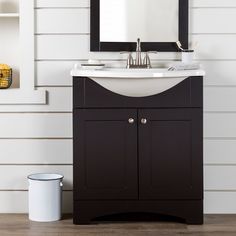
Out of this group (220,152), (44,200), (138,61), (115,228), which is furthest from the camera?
(220,152)

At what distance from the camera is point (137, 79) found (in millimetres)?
3320

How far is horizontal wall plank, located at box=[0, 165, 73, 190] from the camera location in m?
3.81

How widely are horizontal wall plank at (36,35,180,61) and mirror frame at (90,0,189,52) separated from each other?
1.3 inches

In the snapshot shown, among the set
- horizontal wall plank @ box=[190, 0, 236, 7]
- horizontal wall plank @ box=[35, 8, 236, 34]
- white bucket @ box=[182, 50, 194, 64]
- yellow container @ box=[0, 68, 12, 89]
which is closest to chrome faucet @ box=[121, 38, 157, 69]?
white bucket @ box=[182, 50, 194, 64]

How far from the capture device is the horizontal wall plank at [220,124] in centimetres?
379

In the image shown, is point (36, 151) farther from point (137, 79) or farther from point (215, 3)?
point (215, 3)

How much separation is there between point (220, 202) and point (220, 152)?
0.31m

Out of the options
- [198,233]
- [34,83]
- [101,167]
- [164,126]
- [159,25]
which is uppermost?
[159,25]

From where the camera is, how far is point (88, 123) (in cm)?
342

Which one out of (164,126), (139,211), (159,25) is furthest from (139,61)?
(139,211)

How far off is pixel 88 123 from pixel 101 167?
0.26 meters

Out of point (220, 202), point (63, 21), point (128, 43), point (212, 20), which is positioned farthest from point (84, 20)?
point (220, 202)

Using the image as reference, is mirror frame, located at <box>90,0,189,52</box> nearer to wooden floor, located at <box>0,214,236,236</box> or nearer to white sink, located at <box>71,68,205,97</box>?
white sink, located at <box>71,68,205,97</box>

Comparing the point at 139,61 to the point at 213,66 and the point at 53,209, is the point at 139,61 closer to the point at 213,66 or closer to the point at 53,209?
the point at 213,66
